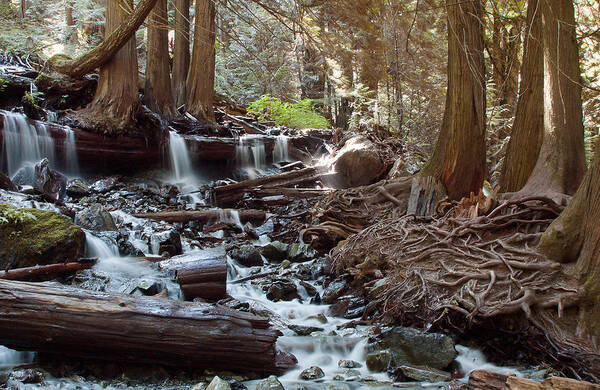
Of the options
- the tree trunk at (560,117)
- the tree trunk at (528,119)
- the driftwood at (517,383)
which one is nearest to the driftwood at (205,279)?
the driftwood at (517,383)

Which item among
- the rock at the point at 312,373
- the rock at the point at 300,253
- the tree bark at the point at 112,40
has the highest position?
the tree bark at the point at 112,40

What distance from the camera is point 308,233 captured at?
830 centimetres

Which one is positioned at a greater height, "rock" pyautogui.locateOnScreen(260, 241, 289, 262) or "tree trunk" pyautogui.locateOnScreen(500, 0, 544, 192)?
"tree trunk" pyautogui.locateOnScreen(500, 0, 544, 192)

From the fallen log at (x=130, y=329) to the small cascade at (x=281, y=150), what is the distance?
12.1 m

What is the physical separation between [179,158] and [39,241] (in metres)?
7.64

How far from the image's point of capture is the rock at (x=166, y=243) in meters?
6.92

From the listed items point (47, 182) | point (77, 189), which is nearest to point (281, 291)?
point (47, 182)

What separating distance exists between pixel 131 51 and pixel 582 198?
37.0 feet

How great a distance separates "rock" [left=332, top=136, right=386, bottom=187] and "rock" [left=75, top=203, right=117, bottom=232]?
715 cm

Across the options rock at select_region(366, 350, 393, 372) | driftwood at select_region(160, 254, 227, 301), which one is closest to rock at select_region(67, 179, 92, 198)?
driftwood at select_region(160, 254, 227, 301)

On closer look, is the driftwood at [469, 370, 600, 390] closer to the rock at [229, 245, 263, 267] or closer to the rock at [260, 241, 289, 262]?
the rock at [229, 245, 263, 267]

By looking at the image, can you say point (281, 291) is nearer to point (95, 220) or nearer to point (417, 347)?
point (417, 347)

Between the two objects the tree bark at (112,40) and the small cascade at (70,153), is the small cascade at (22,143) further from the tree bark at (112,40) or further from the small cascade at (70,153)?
the tree bark at (112,40)

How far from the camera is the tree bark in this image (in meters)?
10.6
